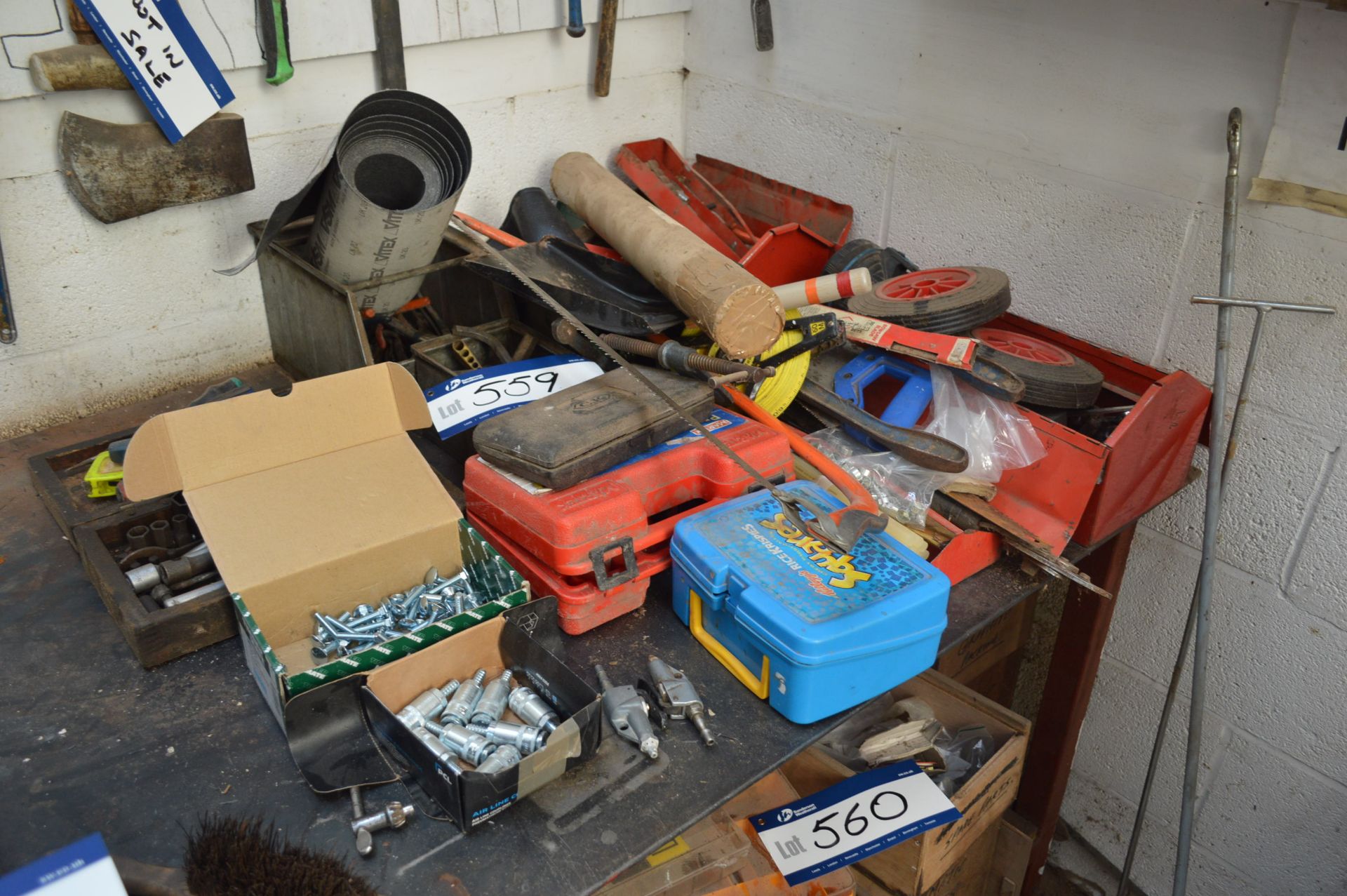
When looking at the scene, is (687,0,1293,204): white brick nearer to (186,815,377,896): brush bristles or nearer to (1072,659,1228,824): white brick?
(1072,659,1228,824): white brick

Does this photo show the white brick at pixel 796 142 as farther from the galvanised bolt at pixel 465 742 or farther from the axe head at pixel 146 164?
the galvanised bolt at pixel 465 742

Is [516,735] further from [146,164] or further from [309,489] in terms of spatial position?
[146,164]

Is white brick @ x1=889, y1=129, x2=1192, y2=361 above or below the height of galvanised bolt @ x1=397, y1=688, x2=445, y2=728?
above

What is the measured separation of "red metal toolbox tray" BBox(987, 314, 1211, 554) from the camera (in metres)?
1.39

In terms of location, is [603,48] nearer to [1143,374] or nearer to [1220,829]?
[1143,374]

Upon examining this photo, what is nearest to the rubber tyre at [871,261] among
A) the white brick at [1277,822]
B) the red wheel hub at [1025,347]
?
the red wheel hub at [1025,347]

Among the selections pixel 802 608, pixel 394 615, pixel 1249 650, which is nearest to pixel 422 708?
pixel 394 615

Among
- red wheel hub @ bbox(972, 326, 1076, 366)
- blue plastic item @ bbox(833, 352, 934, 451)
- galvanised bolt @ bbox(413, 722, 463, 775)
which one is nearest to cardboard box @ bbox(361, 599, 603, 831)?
galvanised bolt @ bbox(413, 722, 463, 775)

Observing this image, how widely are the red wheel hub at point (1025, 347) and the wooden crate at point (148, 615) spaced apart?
1133 millimetres

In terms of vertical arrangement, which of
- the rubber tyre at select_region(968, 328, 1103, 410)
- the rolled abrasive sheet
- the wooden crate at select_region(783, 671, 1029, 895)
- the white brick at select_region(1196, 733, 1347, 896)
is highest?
the rolled abrasive sheet

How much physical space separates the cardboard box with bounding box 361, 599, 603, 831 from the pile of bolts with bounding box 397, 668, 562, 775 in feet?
0.05

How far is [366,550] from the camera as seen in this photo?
121 cm

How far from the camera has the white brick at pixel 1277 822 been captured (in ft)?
5.50

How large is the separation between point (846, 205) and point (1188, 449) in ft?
2.61
